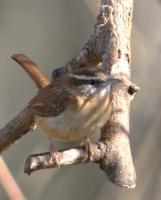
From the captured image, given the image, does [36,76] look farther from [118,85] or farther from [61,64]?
[61,64]

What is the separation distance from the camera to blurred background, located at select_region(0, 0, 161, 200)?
15.2ft

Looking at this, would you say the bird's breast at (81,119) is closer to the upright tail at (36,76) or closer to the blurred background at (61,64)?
the upright tail at (36,76)

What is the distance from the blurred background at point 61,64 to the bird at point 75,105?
1.44 m

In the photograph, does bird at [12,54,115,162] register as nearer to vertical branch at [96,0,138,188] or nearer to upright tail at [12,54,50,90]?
vertical branch at [96,0,138,188]

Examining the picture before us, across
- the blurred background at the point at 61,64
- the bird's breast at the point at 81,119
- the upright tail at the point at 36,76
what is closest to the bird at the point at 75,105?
the bird's breast at the point at 81,119

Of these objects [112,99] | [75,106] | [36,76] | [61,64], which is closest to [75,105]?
[75,106]

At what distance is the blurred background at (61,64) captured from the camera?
4641 mm

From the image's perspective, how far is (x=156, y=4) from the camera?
4746 millimetres

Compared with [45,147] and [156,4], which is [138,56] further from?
[45,147]

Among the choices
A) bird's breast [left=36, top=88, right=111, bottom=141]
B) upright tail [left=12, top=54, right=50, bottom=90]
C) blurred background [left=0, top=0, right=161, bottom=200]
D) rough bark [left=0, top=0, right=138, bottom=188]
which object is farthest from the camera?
blurred background [left=0, top=0, right=161, bottom=200]

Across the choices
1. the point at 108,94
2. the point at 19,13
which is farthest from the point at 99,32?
the point at 19,13

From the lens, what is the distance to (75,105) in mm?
3020

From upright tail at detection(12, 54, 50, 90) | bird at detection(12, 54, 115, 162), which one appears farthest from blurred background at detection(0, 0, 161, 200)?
bird at detection(12, 54, 115, 162)

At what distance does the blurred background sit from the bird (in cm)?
144
